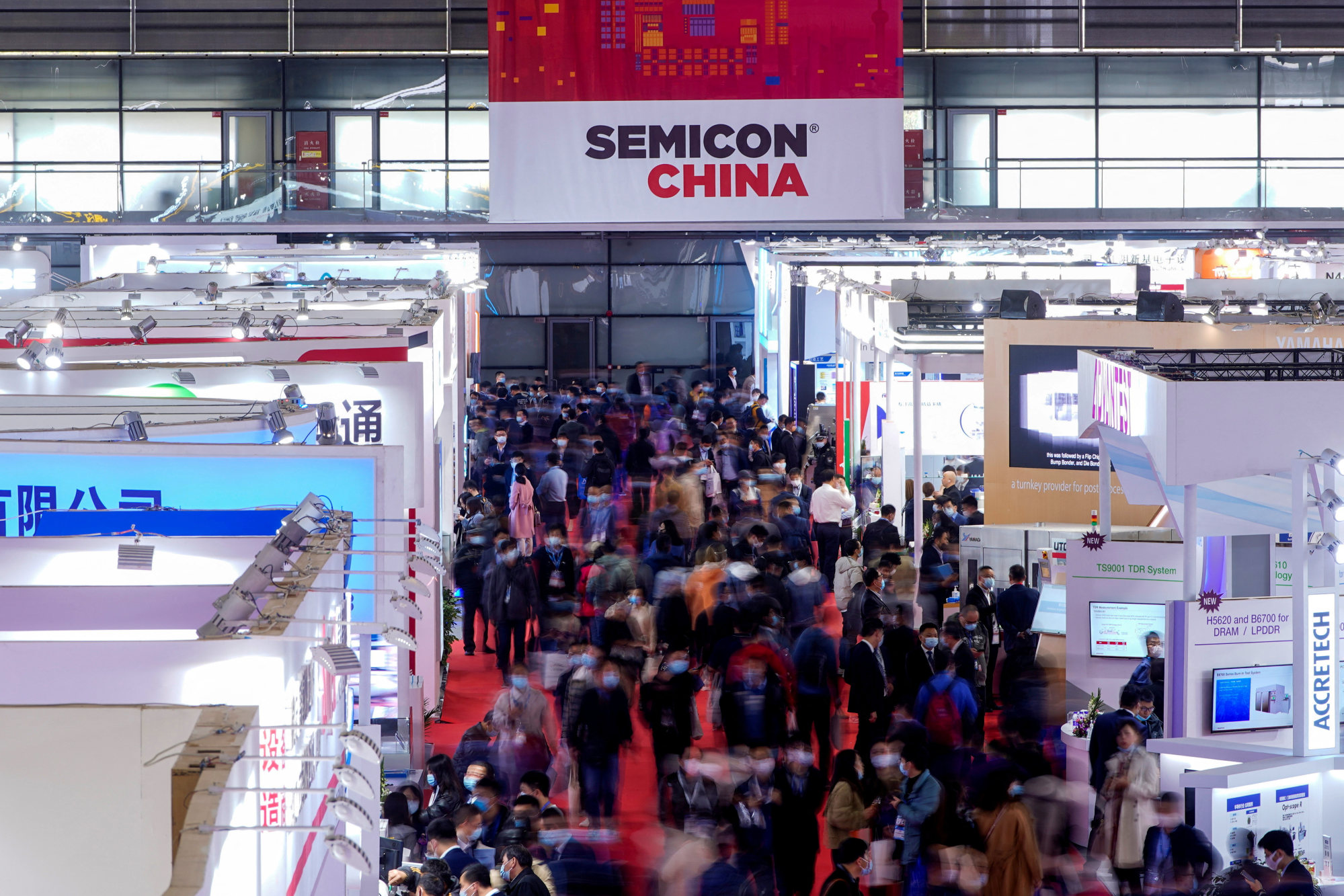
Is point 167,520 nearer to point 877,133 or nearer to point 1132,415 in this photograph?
point 877,133

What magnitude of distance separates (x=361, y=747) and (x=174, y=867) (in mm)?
698

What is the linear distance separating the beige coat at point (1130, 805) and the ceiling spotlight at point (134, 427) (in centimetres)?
428

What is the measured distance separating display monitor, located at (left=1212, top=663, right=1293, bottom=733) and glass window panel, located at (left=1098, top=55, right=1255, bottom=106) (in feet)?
65.4

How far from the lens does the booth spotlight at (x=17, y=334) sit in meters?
7.78

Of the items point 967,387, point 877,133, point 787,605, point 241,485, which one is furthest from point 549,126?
point 967,387

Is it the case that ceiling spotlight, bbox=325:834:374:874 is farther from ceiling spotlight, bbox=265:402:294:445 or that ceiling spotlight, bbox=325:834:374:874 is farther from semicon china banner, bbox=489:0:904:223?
ceiling spotlight, bbox=265:402:294:445

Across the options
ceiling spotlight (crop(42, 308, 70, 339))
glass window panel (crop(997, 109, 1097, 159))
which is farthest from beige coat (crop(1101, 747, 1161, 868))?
glass window panel (crop(997, 109, 1097, 159))

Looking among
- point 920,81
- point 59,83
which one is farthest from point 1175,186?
point 59,83

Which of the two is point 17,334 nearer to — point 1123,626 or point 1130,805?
point 1130,805

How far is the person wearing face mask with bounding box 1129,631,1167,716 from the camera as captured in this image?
7.40 m

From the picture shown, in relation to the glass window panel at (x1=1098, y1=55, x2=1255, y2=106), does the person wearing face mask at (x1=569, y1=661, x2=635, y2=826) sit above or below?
below

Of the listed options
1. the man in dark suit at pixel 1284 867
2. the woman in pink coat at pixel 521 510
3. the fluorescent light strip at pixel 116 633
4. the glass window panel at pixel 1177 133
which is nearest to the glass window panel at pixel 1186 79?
the glass window panel at pixel 1177 133

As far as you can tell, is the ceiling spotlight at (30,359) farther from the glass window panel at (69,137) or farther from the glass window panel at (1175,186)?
the glass window panel at (69,137)

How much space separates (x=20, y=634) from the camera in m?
3.94
